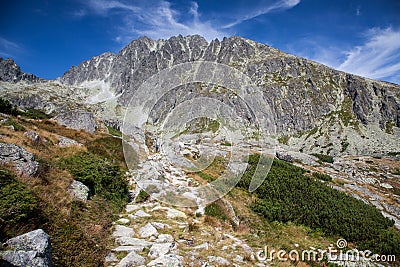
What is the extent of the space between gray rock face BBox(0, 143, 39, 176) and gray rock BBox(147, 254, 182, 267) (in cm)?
609

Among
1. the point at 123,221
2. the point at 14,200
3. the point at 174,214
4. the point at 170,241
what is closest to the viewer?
the point at 14,200

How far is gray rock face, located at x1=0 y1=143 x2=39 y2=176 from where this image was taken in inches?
356

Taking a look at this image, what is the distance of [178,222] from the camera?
11562 millimetres

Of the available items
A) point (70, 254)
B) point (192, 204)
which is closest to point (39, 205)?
point (70, 254)

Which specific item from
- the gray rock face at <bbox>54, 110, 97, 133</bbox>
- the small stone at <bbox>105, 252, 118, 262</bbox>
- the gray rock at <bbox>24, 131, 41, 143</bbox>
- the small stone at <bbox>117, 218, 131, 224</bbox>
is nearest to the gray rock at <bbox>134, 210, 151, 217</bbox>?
the small stone at <bbox>117, 218, 131, 224</bbox>

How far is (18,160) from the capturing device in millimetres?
9359

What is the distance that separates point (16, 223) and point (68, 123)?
2166cm

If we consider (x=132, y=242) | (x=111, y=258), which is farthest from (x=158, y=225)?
(x=111, y=258)

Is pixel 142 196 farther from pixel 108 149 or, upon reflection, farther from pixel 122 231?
pixel 108 149

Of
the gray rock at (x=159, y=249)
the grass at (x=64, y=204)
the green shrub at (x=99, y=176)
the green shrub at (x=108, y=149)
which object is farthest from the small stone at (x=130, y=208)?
the green shrub at (x=108, y=149)

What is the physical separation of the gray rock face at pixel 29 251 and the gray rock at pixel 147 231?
4127mm

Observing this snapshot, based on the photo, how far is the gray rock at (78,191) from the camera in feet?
33.8

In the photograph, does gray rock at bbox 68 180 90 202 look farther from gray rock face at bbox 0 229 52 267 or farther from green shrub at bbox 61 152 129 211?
gray rock face at bbox 0 229 52 267

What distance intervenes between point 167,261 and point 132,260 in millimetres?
1098
